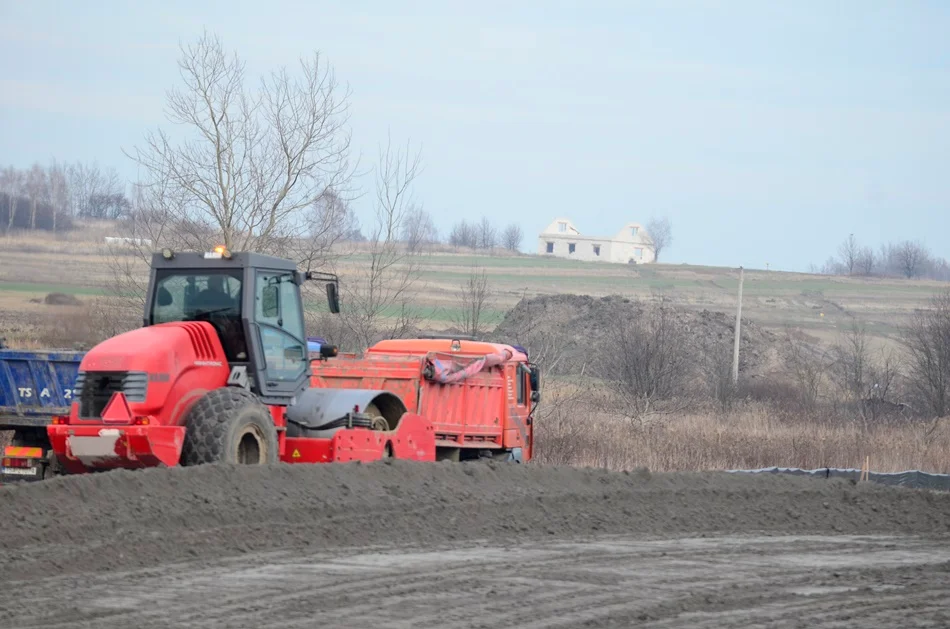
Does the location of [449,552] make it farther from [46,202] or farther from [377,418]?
[46,202]

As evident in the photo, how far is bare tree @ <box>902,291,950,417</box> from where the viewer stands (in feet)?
122

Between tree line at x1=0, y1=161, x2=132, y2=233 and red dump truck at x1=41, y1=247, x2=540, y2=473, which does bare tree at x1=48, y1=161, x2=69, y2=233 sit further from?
red dump truck at x1=41, y1=247, x2=540, y2=473

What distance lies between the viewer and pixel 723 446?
2458 centimetres

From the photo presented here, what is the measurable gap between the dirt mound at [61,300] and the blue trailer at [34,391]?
37.5ft

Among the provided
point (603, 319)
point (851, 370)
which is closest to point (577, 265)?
point (603, 319)

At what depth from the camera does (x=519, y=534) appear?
11.8m

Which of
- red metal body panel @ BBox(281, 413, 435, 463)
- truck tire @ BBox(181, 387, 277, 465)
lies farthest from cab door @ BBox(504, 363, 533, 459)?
truck tire @ BBox(181, 387, 277, 465)

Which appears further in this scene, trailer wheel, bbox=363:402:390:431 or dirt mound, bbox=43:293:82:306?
dirt mound, bbox=43:293:82:306

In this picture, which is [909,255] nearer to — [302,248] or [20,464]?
[302,248]

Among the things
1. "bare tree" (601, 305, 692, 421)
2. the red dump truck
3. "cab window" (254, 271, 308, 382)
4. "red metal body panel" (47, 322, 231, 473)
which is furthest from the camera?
"bare tree" (601, 305, 692, 421)

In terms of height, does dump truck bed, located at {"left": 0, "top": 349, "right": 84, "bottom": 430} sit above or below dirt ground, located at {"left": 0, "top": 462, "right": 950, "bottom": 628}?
above

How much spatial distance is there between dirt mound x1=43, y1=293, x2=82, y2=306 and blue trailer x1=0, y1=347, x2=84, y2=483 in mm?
11423

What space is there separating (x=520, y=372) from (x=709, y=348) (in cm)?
3075

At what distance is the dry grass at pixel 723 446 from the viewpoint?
23531 mm
